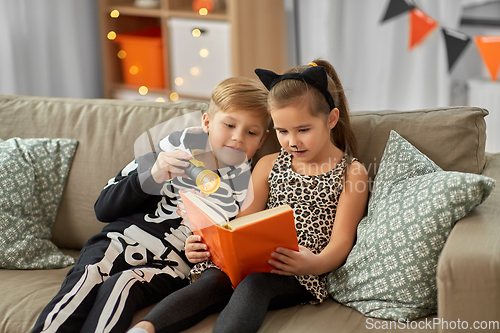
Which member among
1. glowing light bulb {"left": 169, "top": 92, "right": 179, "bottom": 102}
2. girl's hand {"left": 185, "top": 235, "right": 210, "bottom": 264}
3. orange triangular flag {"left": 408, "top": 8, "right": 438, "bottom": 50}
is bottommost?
girl's hand {"left": 185, "top": 235, "right": 210, "bottom": 264}

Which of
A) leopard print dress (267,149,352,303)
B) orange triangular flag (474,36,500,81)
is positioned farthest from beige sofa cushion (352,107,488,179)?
orange triangular flag (474,36,500,81)

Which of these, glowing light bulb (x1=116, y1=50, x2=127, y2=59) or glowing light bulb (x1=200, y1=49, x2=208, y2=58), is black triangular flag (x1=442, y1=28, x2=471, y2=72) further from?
glowing light bulb (x1=116, y1=50, x2=127, y2=59)

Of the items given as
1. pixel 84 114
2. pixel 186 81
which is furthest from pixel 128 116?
pixel 186 81

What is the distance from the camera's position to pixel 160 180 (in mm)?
1342

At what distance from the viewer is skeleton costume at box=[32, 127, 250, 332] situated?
1.14 meters

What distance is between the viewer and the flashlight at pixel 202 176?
1.32m

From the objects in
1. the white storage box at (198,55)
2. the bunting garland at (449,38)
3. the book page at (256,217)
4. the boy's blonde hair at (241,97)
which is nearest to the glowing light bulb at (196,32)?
the white storage box at (198,55)

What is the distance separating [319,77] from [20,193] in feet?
3.21

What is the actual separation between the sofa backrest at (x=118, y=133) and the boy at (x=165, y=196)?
0.11 m

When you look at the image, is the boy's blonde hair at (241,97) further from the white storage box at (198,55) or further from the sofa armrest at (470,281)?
the white storage box at (198,55)

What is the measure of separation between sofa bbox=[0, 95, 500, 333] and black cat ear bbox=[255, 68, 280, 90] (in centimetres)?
22

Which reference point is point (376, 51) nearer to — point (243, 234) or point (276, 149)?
point (276, 149)

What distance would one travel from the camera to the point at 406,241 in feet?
3.53

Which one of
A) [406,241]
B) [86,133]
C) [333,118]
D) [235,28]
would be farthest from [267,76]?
[235,28]
